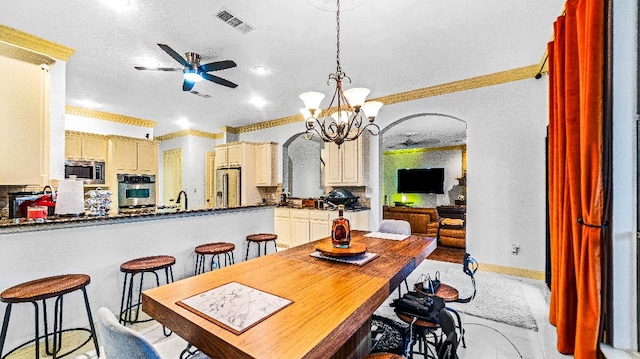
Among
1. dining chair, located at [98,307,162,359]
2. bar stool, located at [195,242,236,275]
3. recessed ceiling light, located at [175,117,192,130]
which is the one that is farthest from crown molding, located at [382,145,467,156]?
dining chair, located at [98,307,162,359]

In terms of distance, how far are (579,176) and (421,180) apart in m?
7.82

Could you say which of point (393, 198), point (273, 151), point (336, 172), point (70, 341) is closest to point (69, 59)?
A: point (70, 341)

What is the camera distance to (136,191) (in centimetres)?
576

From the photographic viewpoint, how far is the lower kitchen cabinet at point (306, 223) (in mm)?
4852

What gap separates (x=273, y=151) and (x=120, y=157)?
294 centimetres

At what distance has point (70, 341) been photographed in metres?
2.17

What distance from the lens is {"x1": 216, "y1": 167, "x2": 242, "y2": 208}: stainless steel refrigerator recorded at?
20.9ft

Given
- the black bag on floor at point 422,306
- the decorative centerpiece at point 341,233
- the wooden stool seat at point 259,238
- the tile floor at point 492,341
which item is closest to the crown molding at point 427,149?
the tile floor at point 492,341

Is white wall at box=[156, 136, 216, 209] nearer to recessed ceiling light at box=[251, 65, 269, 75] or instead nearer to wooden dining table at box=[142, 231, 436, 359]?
recessed ceiling light at box=[251, 65, 269, 75]

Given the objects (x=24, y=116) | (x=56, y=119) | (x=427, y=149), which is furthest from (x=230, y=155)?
(x=427, y=149)

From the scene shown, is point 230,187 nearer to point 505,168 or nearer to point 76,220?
point 76,220

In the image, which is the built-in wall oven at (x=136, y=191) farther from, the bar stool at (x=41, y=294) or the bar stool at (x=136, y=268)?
the bar stool at (x=41, y=294)

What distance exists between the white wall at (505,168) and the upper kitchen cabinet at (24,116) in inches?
188

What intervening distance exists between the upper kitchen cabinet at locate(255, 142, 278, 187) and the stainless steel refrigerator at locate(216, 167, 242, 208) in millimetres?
461
